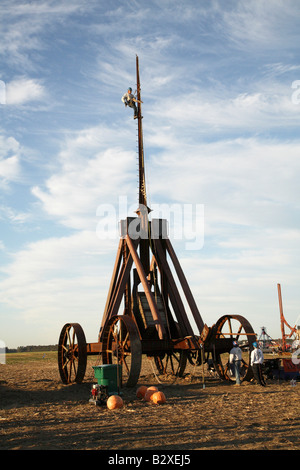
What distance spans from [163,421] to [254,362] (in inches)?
247

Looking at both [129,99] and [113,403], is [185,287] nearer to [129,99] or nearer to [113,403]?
[113,403]

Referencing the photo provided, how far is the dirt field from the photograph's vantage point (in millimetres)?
7332

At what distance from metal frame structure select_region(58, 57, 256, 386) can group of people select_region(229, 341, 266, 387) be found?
44cm

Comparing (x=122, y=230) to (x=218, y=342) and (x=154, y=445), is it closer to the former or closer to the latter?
(x=218, y=342)

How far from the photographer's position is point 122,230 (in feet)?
62.0

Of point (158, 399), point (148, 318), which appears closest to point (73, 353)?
point (148, 318)

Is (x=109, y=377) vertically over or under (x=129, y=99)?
under

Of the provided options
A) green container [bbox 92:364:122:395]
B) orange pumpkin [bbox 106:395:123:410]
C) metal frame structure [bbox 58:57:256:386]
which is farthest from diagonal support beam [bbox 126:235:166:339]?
orange pumpkin [bbox 106:395:123:410]

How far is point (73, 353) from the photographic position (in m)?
17.7

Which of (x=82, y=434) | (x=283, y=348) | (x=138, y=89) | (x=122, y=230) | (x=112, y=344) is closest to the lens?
(x=82, y=434)

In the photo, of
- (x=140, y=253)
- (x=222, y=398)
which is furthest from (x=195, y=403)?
(x=140, y=253)
